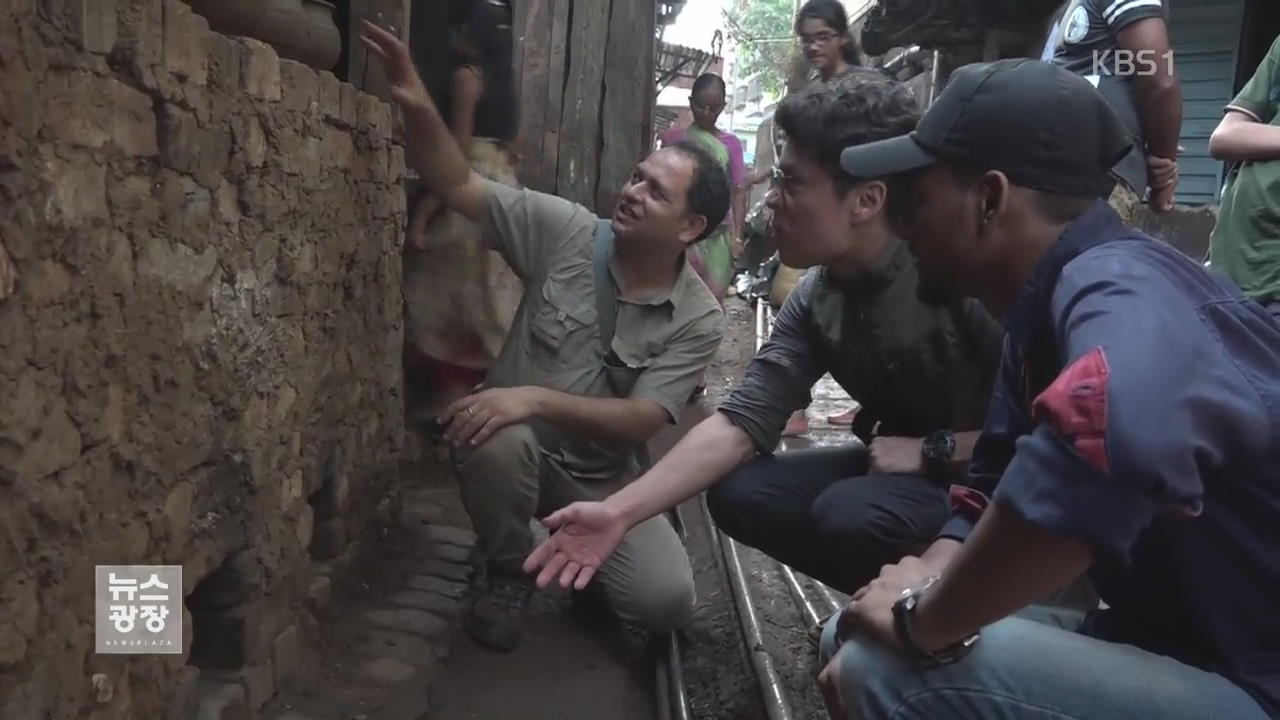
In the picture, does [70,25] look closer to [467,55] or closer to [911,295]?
[911,295]

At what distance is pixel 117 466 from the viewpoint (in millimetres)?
1761

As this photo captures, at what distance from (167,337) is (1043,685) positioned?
1.51 m

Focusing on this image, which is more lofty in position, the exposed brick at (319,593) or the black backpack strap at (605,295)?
the black backpack strap at (605,295)

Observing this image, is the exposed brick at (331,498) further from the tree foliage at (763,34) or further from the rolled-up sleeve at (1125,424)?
the tree foliage at (763,34)

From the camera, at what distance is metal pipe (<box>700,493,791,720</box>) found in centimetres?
267

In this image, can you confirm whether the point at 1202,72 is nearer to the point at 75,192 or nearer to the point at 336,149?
the point at 336,149

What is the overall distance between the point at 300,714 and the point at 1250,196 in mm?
2797

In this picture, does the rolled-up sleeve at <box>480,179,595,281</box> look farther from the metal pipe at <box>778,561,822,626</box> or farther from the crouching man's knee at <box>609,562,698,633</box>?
the metal pipe at <box>778,561,822,626</box>

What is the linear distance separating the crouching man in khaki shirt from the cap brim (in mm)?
1180

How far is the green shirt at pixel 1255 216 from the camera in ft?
9.77

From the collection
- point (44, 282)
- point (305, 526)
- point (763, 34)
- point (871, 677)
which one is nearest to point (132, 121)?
point (44, 282)

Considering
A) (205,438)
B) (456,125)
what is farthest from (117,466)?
(456,125)

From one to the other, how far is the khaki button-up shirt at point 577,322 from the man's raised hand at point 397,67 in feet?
1.21

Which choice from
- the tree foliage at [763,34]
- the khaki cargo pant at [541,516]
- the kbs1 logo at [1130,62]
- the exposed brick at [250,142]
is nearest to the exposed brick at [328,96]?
the exposed brick at [250,142]
